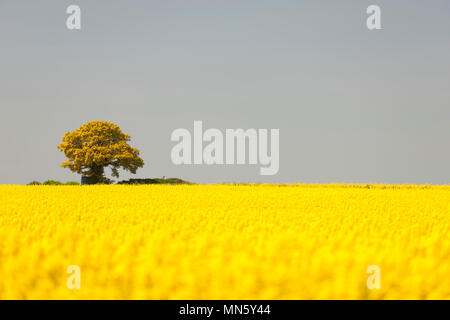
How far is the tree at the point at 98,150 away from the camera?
48.2 metres

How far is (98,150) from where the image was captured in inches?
1913

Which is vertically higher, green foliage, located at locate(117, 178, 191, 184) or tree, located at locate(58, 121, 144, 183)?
tree, located at locate(58, 121, 144, 183)

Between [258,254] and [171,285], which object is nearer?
[171,285]

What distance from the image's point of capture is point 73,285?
5082 millimetres

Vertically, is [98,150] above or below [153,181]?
above

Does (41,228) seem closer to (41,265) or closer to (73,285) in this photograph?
(41,265)

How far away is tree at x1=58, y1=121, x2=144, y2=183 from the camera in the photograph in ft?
158

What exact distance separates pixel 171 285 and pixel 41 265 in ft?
6.08

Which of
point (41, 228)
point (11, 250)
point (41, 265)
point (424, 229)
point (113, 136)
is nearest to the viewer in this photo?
point (41, 265)

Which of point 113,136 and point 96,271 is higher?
point 113,136

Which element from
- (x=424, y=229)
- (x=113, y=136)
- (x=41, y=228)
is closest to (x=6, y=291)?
(x=41, y=228)

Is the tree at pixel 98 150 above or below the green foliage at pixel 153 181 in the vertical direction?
above
